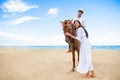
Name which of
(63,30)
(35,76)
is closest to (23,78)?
(35,76)

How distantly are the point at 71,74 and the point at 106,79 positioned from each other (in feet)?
4.18

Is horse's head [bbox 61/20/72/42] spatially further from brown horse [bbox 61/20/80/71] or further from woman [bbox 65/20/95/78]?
woman [bbox 65/20/95/78]

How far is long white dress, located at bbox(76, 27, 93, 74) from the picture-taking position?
680cm

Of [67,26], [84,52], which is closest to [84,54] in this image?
[84,52]

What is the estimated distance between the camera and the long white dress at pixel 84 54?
6.80 metres

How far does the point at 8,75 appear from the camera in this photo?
7598mm

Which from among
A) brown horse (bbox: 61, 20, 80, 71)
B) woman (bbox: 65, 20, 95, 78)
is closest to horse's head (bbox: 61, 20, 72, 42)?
brown horse (bbox: 61, 20, 80, 71)

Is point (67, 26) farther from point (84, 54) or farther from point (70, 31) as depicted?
point (84, 54)

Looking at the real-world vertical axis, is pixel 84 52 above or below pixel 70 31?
below

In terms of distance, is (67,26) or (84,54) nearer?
(84,54)

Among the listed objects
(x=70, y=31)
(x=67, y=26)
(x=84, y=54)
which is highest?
(x=67, y=26)

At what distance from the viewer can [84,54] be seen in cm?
688

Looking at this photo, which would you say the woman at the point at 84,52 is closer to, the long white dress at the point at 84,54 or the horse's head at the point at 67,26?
the long white dress at the point at 84,54

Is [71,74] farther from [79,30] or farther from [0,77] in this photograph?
[0,77]
